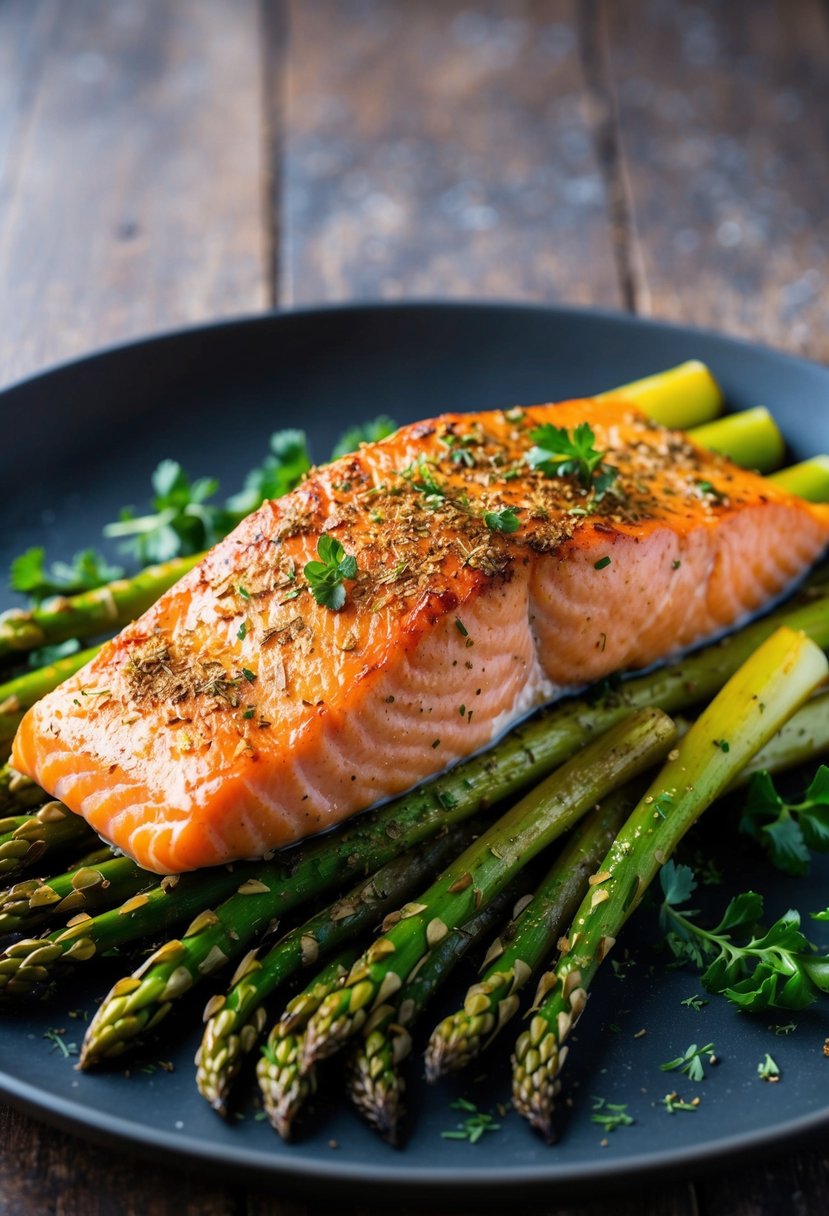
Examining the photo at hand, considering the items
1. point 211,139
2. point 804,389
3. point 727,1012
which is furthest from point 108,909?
point 211,139

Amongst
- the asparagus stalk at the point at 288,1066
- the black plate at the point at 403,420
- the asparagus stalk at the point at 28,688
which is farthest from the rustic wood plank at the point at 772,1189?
the asparagus stalk at the point at 28,688

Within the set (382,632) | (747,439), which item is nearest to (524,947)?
(382,632)

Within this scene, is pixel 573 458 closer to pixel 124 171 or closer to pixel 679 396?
pixel 679 396

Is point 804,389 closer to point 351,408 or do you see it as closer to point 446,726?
point 351,408

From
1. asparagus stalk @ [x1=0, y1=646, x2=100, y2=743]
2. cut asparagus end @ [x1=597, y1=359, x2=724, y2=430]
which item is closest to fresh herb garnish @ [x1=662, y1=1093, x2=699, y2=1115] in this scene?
asparagus stalk @ [x1=0, y1=646, x2=100, y2=743]

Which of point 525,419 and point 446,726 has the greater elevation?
point 525,419

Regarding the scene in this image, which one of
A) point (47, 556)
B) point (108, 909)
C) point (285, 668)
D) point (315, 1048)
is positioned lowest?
point (315, 1048)
